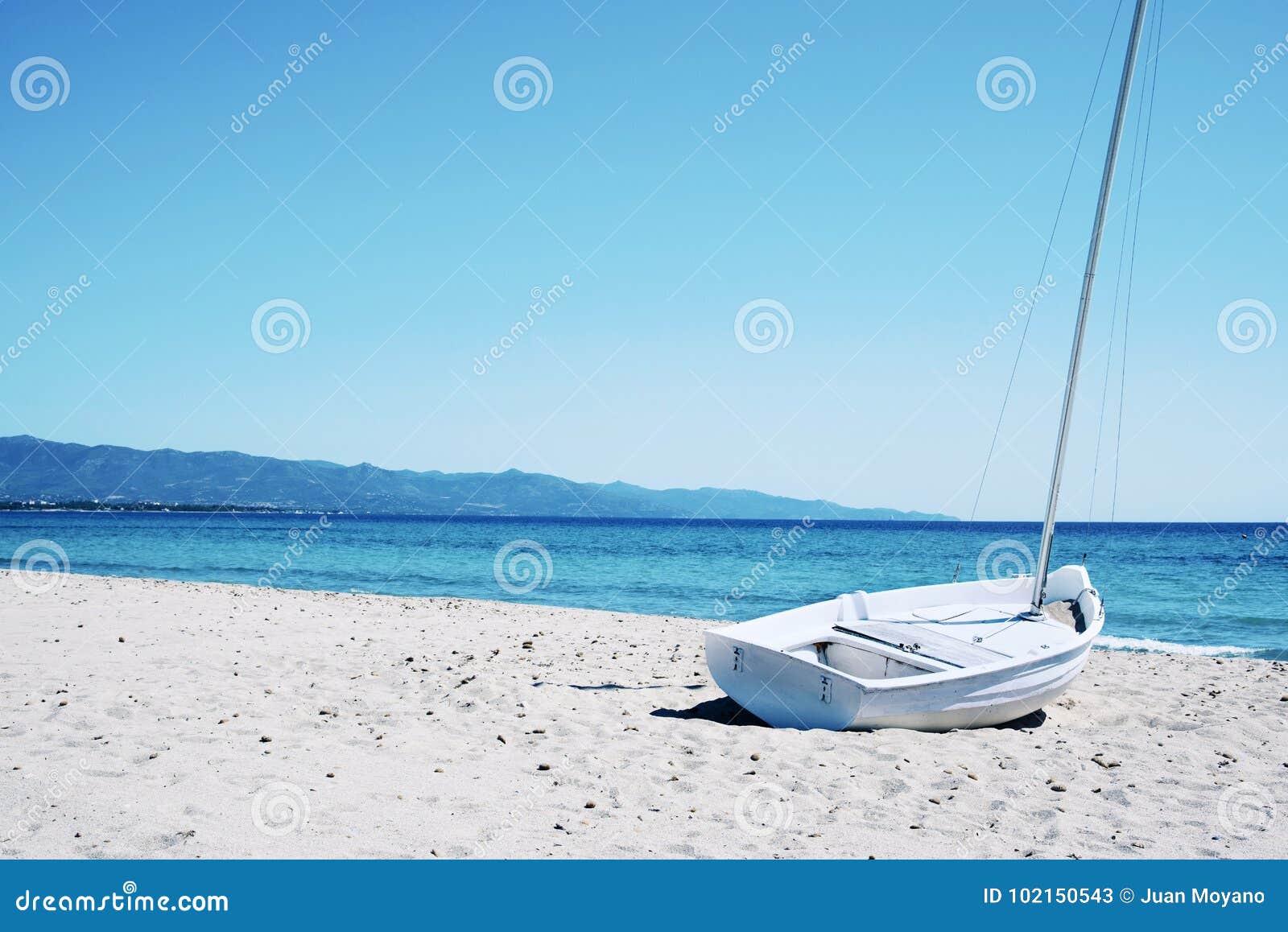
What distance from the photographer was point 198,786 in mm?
5727

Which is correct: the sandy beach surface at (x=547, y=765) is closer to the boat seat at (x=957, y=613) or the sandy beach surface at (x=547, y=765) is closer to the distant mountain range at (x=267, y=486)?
the boat seat at (x=957, y=613)

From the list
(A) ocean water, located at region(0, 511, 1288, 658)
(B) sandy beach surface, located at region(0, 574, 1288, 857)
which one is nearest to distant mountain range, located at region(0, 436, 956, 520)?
(A) ocean water, located at region(0, 511, 1288, 658)

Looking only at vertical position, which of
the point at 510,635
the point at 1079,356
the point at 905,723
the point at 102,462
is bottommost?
the point at 905,723

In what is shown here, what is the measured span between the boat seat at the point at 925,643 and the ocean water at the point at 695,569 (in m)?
9.93

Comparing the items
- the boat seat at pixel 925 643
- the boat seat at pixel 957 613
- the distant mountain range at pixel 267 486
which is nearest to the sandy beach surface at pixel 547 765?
the boat seat at pixel 925 643

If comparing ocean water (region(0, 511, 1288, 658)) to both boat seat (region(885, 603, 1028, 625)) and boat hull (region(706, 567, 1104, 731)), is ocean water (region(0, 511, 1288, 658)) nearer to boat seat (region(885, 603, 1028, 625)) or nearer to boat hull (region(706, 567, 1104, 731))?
boat seat (region(885, 603, 1028, 625))

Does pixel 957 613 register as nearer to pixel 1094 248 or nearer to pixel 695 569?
pixel 1094 248

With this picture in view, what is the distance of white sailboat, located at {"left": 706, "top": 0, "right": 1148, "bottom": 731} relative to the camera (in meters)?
7.76

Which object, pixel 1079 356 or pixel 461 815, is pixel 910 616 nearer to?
pixel 1079 356

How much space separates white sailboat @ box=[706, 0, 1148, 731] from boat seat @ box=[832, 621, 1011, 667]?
0.08 feet

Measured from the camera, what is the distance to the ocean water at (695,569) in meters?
22.9

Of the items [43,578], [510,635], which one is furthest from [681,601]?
[43,578]

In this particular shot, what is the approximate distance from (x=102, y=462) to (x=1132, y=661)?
528ft

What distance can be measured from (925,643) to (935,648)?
15cm
